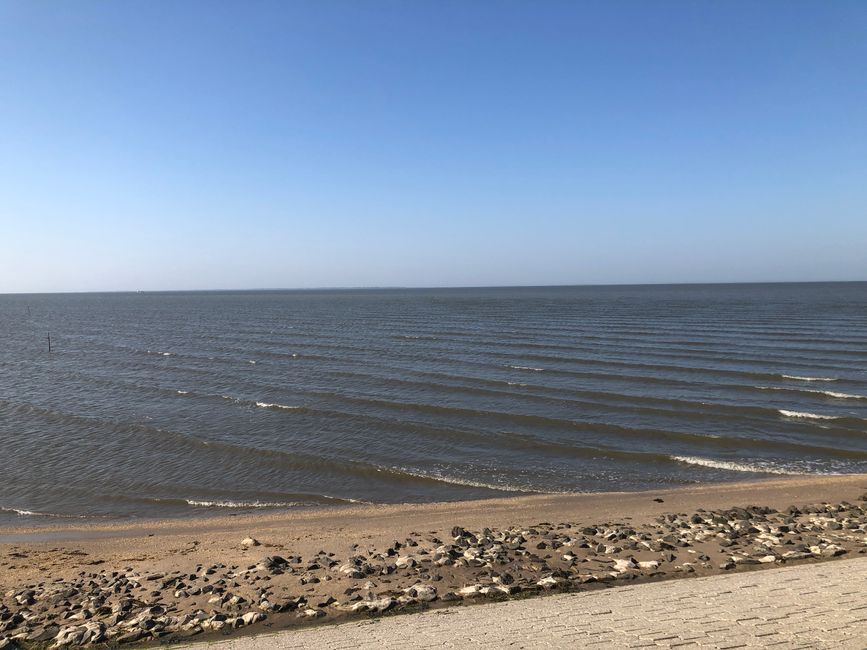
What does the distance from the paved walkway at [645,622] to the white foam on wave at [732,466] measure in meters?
9.07

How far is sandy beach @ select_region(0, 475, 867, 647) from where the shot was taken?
787cm

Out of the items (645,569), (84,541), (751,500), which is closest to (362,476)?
(84,541)

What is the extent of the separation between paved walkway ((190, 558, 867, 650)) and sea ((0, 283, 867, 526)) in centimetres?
747

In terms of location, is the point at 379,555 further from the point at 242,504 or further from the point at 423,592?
the point at 242,504

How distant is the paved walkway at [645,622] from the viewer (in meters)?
6.47

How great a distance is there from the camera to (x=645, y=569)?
880cm

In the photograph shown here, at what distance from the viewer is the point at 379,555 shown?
10.0 metres

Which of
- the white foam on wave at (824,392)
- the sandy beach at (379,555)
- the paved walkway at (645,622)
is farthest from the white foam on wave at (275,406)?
the white foam on wave at (824,392)

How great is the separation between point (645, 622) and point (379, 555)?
4.94 meters

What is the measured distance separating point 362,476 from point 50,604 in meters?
8.92

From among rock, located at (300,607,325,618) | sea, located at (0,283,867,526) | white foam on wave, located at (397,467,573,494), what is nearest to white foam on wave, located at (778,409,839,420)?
sea, located at (0,283,867,526)

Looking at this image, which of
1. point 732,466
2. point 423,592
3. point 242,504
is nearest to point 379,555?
point 423,592

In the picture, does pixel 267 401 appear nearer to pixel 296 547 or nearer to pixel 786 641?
pixel 296 547

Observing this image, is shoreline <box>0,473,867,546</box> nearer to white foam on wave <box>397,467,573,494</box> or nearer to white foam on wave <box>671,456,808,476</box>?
white foam on wave <box>397,467,573,494</box>
